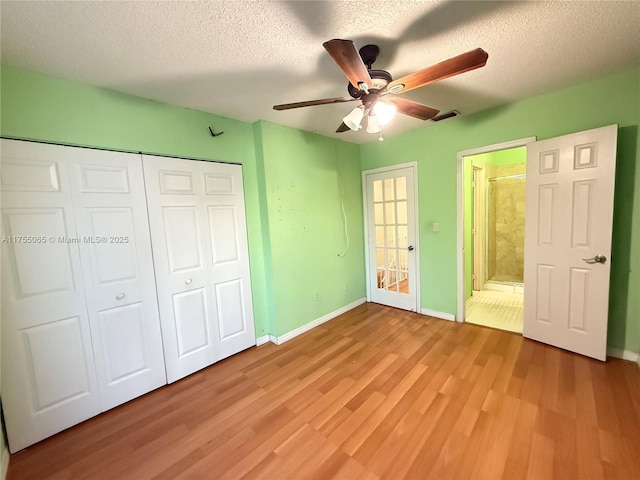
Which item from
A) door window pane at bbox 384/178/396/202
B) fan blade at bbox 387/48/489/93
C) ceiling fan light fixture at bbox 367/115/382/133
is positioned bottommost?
door window pane at bbox 384/178/396/202

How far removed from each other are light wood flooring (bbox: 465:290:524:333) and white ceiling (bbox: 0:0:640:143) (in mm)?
2416

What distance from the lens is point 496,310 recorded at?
11.0 feet

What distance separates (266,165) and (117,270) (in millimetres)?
1556

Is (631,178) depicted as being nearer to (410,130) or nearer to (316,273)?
(410,130)

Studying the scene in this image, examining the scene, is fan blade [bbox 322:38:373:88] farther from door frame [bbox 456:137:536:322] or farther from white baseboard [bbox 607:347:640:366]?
white baseboard [bbox 607:347:640:366]

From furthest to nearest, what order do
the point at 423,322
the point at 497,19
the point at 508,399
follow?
1. the point at 423,322
2. the point at 508,399
3. the point at 497,19

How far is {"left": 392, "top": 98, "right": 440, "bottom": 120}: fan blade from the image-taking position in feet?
5.46

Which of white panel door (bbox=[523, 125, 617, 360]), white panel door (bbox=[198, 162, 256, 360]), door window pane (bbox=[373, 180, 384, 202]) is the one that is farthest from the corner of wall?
white panel door (bbox=[523, 125, 617, 360])

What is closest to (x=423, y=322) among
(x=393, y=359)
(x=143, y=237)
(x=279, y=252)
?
(x=393, y=359)

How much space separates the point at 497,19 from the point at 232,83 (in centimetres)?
167

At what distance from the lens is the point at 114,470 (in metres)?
1.44

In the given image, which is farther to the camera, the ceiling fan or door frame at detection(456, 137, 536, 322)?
door frame at detection(456, 137, 536, 322)

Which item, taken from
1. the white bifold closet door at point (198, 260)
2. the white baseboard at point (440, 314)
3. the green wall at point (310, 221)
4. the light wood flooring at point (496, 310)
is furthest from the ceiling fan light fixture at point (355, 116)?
the light wood flooring at point (496, 310)

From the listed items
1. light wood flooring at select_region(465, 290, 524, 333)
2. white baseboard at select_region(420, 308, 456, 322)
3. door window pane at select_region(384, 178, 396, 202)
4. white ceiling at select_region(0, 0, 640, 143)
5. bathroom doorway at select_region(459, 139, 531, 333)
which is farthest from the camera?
bathroom doorway at select_region(459, 139, 531, 333)
